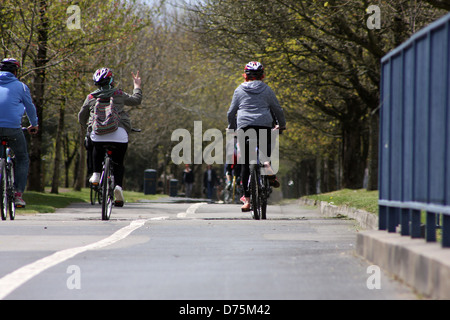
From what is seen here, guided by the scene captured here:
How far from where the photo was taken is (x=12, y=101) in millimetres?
11523

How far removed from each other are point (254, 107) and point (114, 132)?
1886 millimetres

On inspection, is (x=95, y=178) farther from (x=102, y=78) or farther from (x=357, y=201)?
(x=357, y=201)

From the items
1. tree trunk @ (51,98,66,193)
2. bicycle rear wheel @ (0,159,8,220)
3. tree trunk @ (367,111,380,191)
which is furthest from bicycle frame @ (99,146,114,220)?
tree trunk @ (51,98,66,193)

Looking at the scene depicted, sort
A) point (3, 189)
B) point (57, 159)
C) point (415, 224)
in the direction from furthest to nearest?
point (57, 159)
point (3, 189)
point (415, 224)

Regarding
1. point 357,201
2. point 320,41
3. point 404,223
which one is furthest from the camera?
point 320,41

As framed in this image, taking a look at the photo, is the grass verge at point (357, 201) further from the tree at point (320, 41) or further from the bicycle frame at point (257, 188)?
the tree at point (320, 41)

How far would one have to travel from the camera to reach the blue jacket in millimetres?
11406

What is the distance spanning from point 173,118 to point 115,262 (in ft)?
145

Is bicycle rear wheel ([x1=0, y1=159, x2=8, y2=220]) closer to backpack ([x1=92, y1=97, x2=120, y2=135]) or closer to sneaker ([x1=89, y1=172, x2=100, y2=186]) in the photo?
sneaker ([x1=89, y1=172, x2=100, y2=186])

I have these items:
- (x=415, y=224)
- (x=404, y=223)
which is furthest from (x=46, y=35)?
(x=415, y=224)

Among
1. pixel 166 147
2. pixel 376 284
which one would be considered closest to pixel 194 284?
pixel 376 284

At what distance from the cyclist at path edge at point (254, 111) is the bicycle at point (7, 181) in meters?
2.97

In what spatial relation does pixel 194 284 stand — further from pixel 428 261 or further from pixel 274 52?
pixel 274 52

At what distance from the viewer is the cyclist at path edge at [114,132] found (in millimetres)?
11117
